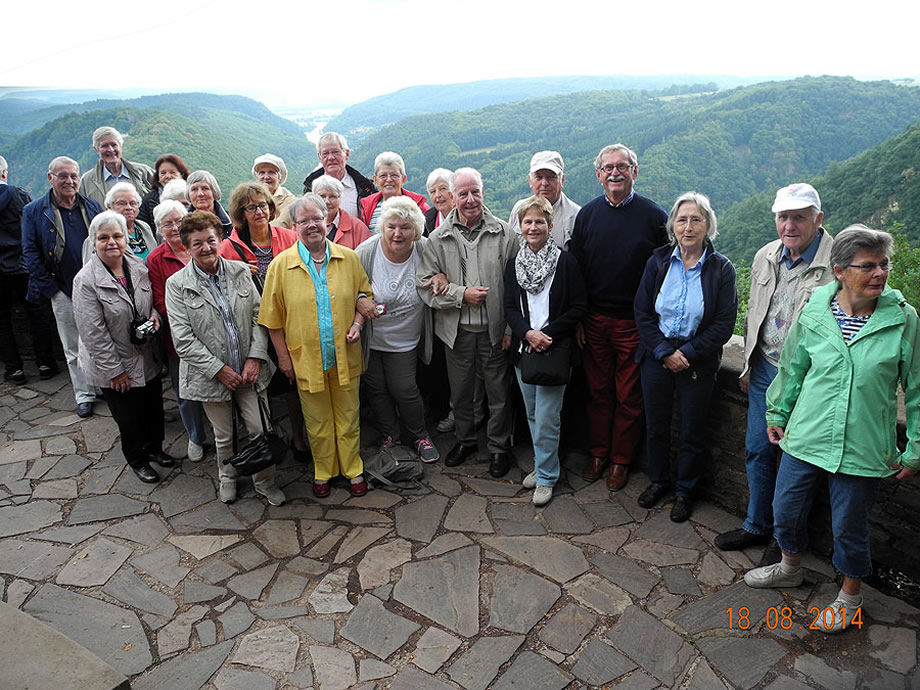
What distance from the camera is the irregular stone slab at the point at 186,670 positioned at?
2.71 meters

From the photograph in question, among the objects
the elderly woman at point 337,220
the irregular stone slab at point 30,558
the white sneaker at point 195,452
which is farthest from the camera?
the white sneaker at point 195,452

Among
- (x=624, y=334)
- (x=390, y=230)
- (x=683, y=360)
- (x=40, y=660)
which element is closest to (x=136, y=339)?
(x=390, y=230)

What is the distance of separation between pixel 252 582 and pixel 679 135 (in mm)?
47647

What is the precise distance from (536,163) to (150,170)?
3927 mm

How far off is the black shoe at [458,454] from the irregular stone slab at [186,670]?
1.87m

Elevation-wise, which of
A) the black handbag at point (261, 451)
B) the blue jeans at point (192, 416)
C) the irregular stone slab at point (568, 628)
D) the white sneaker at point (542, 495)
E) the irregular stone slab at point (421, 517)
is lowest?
the irregular stone slab at point (421, 517)

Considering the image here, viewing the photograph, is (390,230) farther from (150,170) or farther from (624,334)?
(150,170)

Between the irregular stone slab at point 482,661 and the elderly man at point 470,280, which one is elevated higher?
the elderly man at point 470,280

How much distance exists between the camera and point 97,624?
3072mm

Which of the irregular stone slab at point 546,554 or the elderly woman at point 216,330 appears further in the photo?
the elderly woman at point 216,330

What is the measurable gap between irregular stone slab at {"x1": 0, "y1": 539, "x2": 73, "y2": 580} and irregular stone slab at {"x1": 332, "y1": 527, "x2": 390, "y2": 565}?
4.95 feet

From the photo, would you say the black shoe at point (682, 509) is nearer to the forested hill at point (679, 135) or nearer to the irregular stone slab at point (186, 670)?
the irregular stone slab at point (186, 670)

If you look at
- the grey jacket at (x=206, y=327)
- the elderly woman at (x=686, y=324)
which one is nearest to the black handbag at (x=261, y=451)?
the grey jacket at (x=206, y=327)

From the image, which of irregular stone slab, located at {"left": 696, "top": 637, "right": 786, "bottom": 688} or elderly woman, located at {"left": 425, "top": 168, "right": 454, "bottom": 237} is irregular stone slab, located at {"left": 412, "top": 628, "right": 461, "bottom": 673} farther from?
elderly woman, located at {"left": 425, "top": 168, "right": 454, "bottom": 237}
